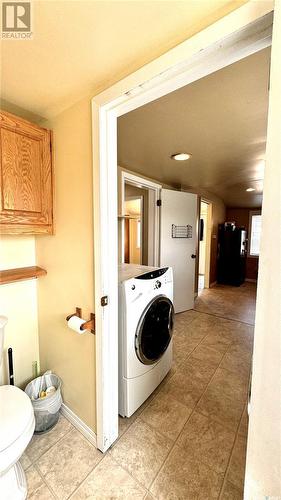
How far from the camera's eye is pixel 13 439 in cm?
91

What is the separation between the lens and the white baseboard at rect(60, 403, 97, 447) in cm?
128

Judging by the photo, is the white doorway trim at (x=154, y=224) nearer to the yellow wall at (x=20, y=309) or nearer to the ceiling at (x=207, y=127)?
the ceiling at (x=207, y=127)

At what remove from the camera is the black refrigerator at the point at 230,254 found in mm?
5035

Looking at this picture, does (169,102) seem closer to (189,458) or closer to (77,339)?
(77,339)

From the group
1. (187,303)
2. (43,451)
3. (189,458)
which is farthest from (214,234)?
(43,451)

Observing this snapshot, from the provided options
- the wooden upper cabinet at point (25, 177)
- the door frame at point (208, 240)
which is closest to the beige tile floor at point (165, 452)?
the wooden upper cabinet at point (25, 177)

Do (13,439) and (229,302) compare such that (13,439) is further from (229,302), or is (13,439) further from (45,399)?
(229,302)

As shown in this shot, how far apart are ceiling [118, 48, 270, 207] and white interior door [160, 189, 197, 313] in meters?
0.49

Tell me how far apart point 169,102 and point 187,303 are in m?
2.87

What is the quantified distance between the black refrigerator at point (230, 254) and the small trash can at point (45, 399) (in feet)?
15.3

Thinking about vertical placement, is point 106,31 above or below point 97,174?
above

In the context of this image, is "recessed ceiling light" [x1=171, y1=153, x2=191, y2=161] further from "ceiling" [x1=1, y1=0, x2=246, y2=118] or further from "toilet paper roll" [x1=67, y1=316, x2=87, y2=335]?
"toilet paper roll" [x1=67, y1=316, x2=87, y2=335]

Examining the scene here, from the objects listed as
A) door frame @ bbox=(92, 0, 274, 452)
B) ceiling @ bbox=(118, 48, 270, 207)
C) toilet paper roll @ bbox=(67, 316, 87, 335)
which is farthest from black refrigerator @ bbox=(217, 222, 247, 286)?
toilet paper roll @ bbox=(67, 316, 87, 335)

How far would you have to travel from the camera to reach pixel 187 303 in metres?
3.39
